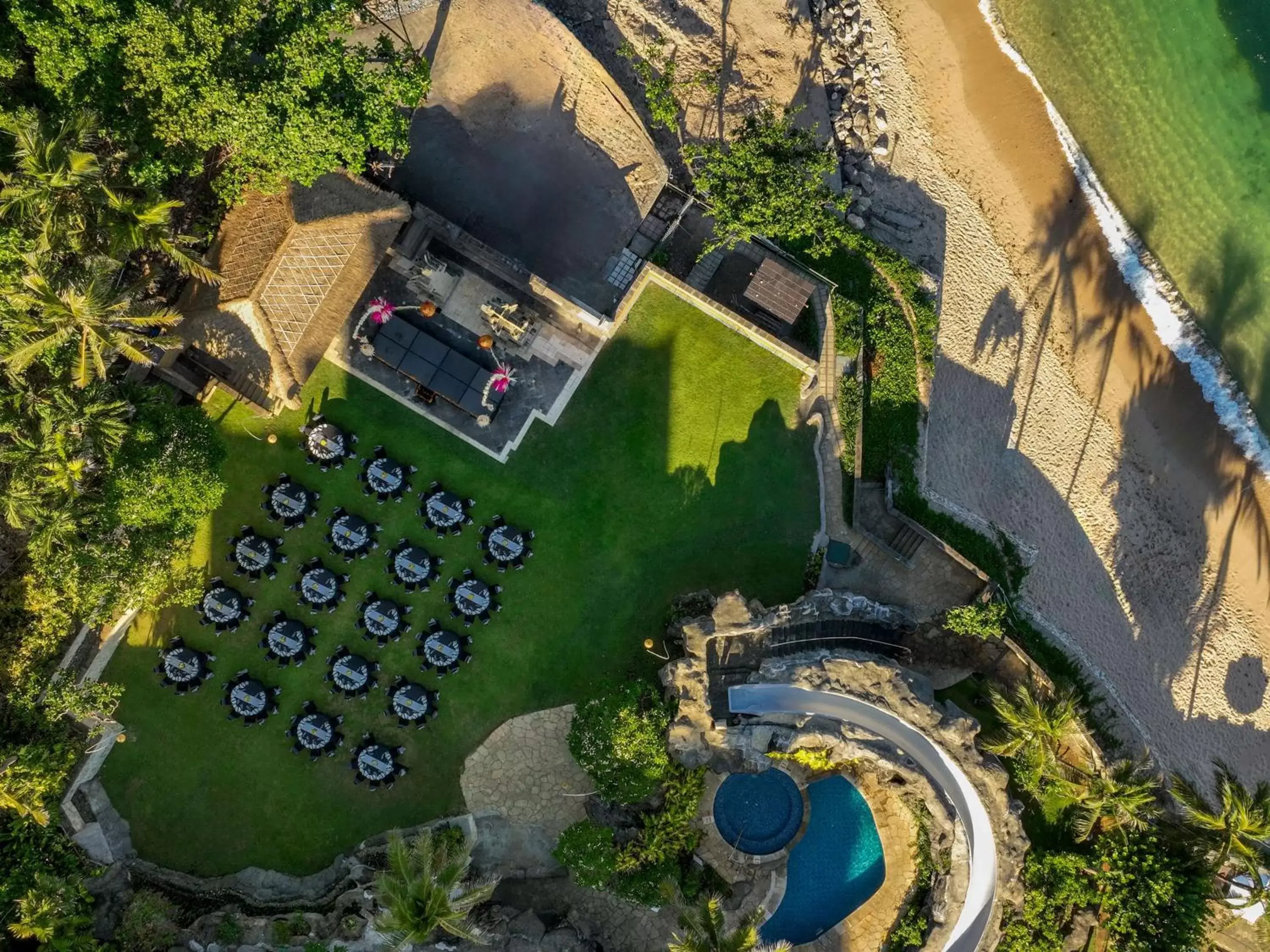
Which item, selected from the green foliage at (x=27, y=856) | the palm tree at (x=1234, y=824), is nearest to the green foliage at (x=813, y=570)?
the palm tree at (x=1234, y=824)

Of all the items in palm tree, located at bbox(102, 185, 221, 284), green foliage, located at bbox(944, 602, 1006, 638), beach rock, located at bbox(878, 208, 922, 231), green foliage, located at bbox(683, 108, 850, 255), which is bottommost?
palm tree, located at bbox(102, 185, 221, 284)

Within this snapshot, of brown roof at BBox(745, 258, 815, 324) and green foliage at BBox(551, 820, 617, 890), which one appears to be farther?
brown roof at BBox(745, 258, 815, 324)

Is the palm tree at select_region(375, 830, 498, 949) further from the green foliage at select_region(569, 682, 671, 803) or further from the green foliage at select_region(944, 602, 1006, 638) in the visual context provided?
the green foliage at select_region(944, 602, 1006, 638)

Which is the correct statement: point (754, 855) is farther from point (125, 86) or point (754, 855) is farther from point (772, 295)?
point (125, 86)

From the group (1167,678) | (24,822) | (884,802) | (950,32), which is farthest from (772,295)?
(24,822)

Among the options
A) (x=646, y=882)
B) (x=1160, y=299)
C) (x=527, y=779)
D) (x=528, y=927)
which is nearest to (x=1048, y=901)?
(x=646, y=882)

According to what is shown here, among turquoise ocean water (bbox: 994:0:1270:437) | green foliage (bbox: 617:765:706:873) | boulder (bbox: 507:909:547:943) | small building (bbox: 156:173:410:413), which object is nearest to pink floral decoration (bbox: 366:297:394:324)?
small building (bbox: 156:173:410:413)

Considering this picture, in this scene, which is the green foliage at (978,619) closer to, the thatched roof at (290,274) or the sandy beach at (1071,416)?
the sandy beach at (1071,416)
